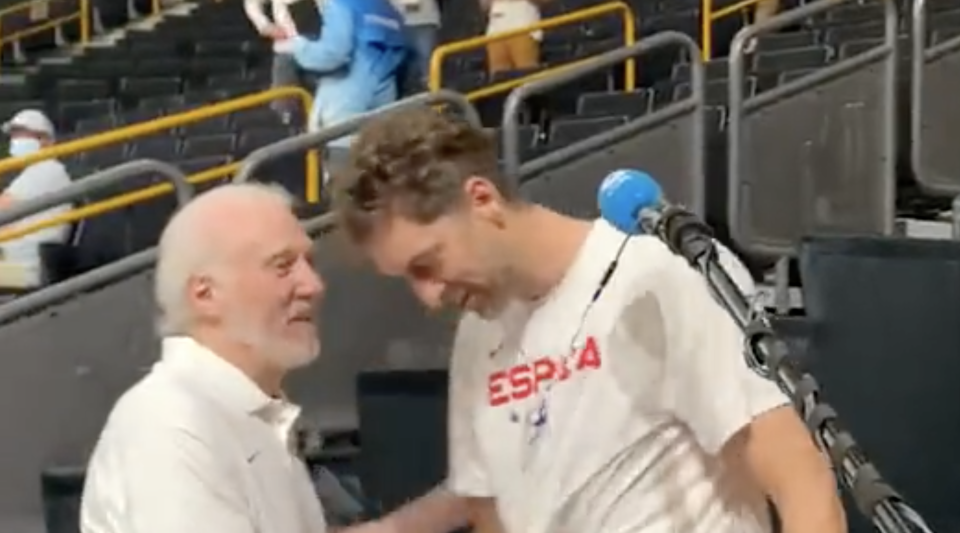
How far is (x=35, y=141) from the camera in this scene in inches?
301

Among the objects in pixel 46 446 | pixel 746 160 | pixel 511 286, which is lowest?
pixel 46 446

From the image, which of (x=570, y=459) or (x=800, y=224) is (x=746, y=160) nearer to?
(x=800, y=224)

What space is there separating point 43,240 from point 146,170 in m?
2.06

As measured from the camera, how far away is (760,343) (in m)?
1.47

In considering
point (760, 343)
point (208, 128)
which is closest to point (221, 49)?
point (208, 128)

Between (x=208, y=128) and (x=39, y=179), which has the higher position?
(x=39, y=179)

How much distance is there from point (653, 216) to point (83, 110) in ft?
31.4

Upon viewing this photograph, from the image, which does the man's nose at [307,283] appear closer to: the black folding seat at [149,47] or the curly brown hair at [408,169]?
the curly brown hair at [408,169]

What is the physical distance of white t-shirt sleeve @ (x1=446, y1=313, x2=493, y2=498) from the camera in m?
2.31

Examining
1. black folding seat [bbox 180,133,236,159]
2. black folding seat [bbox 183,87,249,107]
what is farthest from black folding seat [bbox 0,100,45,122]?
black folding seat [bbox 180,133,236,159]

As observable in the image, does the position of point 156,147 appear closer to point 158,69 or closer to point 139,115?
point 139,115

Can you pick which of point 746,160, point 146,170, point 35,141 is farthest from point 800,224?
point 35,141

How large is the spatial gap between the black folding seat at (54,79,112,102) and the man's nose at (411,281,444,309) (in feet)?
31.0

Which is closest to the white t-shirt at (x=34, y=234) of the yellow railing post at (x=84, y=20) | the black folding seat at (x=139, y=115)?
the black folding seat at (x=139, y=115)
